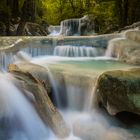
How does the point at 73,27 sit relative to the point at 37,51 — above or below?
above

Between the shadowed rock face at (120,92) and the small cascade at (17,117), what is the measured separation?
4.47 ft

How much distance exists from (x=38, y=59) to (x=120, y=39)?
10.1 feet

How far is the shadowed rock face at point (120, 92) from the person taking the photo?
5.68 metres

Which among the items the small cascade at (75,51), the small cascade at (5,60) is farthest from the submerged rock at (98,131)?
the small cascade at (75,51)

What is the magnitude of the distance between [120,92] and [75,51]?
4586 millimetres

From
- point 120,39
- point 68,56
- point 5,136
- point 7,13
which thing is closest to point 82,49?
point 68,56

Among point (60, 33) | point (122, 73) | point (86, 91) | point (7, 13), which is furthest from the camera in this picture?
point (60, 33)

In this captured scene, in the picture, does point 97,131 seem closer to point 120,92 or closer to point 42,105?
point 120,92

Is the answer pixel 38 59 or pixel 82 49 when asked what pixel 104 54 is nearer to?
pixel 82 49

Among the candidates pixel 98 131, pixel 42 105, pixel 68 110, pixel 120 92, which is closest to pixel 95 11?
pixel 68 110

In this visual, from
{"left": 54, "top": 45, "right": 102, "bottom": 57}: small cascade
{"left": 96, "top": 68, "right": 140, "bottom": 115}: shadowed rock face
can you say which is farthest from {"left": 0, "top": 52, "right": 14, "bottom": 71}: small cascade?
{"left": 96, "top": 68, "right": 140, "bottom": 115}: shadowed rock face

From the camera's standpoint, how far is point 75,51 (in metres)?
10.2

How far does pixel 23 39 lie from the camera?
32.3 feet

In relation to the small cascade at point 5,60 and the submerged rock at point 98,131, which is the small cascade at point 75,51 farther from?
the submerged rock at point 98,131
